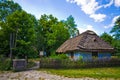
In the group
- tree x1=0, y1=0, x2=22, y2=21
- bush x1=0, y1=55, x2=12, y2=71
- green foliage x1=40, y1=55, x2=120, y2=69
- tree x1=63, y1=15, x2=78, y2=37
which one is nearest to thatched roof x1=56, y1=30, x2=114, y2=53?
green foliage x1=40, y1=55, x2=120, y2=69

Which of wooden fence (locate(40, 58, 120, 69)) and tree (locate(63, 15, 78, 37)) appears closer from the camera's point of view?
wooden fence (locate(40, 58, 120, 69))

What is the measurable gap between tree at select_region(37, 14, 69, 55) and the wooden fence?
2848 centimetres

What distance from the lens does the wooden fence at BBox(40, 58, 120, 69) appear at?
2364 centimetres

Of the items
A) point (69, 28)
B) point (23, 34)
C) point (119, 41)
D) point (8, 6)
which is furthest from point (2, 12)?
point (119, 41)

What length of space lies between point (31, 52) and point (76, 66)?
346 inches

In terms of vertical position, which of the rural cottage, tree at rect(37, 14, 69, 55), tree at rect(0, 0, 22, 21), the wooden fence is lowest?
the wooden fence

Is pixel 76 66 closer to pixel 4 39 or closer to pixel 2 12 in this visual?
pixel 4 39

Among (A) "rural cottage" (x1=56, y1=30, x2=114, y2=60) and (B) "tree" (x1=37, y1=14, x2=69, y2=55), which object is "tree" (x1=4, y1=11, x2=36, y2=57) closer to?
(A) "rural cottage" (x1=56, y1=30, x2=114, y2=60)

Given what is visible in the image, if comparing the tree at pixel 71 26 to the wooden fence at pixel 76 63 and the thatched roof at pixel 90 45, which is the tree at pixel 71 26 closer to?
the thatched roof at pixel 90 45

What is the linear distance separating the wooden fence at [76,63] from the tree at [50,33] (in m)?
28.5

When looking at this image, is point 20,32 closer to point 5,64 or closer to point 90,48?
point 5,64

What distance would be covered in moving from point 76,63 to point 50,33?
33169 mm

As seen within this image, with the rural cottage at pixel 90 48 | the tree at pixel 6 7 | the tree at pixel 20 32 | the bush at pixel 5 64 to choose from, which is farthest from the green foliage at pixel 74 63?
the tree at pixel 6 7

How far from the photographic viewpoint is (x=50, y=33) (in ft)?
188
